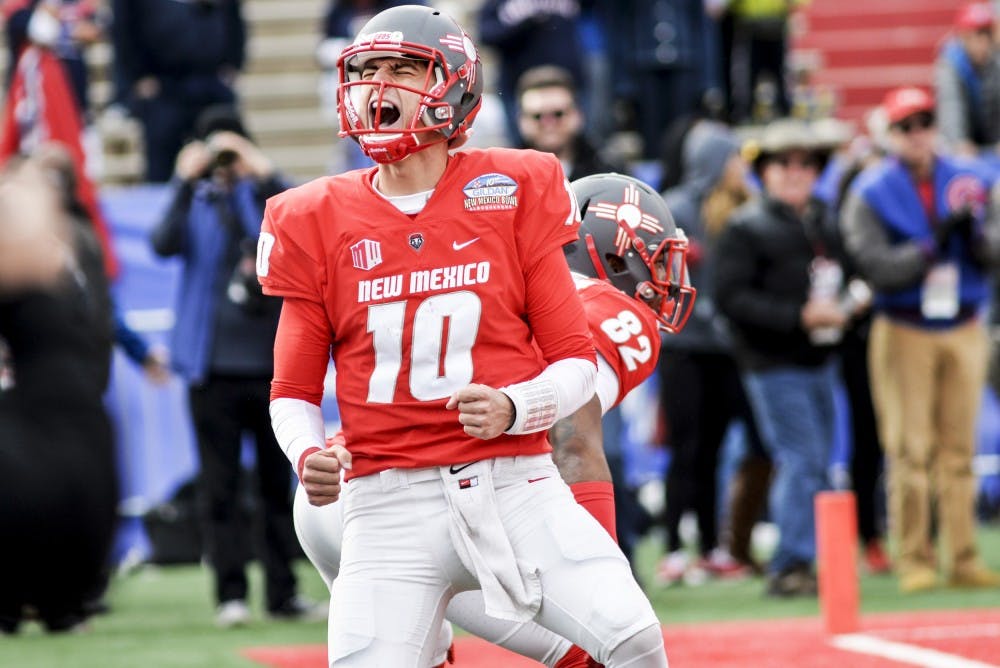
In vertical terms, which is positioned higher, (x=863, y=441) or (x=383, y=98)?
(x=383, y=98)

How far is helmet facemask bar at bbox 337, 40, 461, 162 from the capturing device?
403 cm

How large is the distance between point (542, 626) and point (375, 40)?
1.37m

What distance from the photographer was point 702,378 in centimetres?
963

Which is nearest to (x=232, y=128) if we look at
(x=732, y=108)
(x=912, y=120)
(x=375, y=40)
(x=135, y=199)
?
(x=135, y=199)

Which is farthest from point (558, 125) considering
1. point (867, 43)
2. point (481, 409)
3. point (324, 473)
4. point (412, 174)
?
point (867, 43)

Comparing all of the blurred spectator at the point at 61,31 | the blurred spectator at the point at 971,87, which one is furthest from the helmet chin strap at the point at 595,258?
the blurred spectator at the point at 971,87

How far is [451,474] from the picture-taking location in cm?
402

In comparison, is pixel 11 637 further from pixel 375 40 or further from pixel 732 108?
pixel 732 108

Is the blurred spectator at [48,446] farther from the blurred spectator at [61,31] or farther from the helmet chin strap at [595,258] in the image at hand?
the blurred spectator at [61,31]

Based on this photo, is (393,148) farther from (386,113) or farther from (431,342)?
(431,342)

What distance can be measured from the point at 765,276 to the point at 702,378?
907 mm

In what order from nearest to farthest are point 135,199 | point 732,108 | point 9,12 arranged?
1. point 135,199
2. point 9,12
3. point 732,108

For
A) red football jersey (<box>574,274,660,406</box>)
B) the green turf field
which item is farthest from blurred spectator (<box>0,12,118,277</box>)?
red football jersey (<box>574,274,660,406</box>)

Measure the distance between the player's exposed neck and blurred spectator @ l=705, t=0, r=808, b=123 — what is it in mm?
9707
